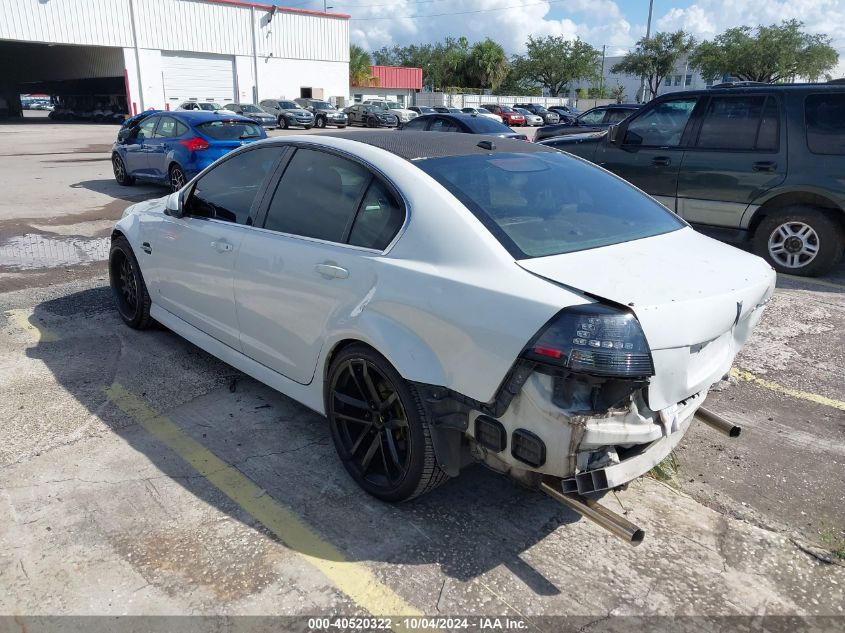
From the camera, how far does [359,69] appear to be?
62.2 meters

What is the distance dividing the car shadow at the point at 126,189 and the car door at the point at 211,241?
28.1 feet

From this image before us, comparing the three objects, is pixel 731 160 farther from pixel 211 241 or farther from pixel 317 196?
pixel 211 241

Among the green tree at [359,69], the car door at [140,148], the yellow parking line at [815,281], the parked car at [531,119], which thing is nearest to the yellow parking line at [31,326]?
the yellow parking line at [815,281]

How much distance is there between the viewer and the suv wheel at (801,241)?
6582mm

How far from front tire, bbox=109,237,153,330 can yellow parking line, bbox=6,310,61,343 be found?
55cm

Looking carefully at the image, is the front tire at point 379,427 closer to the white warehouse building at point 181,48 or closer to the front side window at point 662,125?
the front side window at point 662,125

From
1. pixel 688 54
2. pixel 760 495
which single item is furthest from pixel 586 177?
pixel 688 54

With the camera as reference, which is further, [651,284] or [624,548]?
[624,548]

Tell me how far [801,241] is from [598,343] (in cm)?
570

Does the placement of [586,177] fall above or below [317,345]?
above

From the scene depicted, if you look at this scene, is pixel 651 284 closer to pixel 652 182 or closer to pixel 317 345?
pixel 317 345

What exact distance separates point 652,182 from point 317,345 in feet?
19.3

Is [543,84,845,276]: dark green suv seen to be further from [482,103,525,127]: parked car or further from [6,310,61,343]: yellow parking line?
[482,103,525,127]: parked car

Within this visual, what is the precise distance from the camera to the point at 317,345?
323 centimetres
